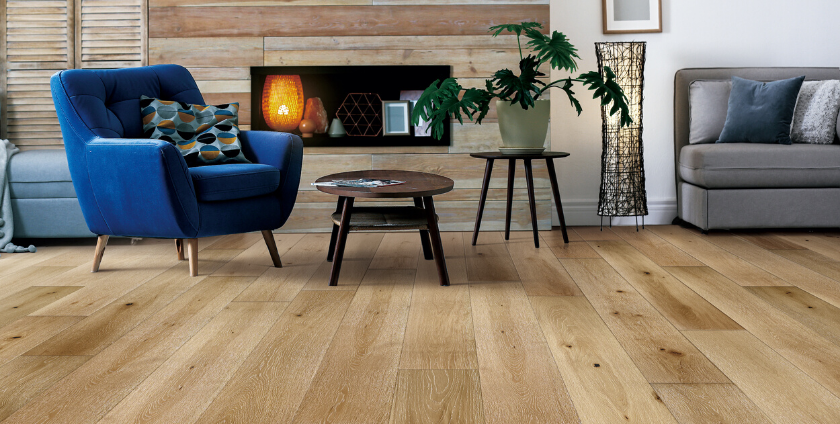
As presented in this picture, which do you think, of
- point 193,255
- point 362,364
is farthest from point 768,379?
point 193,255

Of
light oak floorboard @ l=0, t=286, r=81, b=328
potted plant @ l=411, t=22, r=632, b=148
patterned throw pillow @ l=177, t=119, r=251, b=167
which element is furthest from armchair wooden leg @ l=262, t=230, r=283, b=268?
potted plant @ l=411, t=22, r=632, b=148

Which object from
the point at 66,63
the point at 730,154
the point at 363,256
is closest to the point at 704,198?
the point at 730,154

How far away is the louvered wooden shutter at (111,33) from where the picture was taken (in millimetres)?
3945

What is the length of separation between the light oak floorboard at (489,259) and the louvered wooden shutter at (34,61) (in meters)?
2.65

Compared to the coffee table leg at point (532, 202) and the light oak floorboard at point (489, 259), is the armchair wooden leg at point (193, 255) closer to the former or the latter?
the light oak floorboard at point (489, 259)

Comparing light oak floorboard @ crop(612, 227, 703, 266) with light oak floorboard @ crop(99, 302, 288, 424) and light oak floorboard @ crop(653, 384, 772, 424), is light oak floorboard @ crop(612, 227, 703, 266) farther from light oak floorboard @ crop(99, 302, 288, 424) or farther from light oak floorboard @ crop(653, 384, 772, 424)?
light oak floorboard @ crop(99, 302, 288, 424)

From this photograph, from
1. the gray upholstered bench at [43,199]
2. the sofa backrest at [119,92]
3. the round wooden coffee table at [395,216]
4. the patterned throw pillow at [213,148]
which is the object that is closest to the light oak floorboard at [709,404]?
the round wooden coffee table at [395,216]

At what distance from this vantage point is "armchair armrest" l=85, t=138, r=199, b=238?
2.57 metres

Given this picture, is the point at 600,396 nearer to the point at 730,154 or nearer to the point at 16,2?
the point at 730,154

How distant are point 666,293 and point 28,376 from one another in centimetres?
201

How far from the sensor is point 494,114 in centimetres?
396

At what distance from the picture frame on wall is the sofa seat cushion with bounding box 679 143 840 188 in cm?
102

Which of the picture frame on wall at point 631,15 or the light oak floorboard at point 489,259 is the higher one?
the picture frame on wall at point 631,15

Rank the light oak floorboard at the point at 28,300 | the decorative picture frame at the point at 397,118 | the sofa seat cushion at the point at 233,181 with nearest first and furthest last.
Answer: the light oak floorboard at the point at 28,300
the sofa seat cushion at the point at 233,181
the decorative picture frame at the point at 397,118
